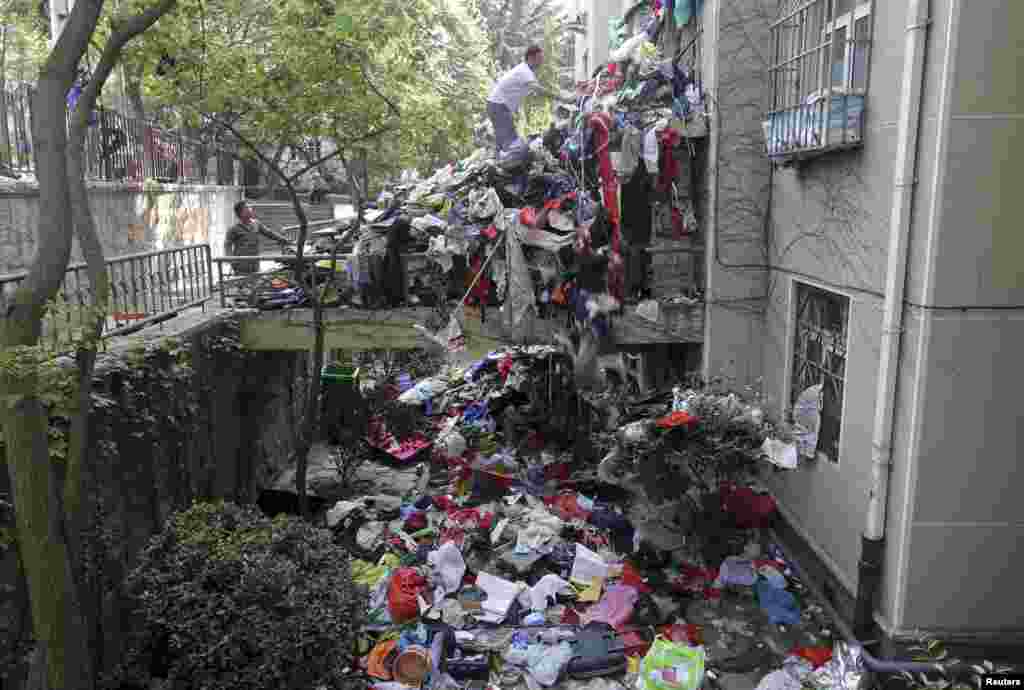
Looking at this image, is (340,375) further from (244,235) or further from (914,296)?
(914,296)

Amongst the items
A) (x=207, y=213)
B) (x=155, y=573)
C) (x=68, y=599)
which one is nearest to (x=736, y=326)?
(x=155, y=573)

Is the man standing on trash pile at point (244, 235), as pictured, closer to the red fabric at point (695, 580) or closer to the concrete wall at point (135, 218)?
the concrete wall at point (135, 218)

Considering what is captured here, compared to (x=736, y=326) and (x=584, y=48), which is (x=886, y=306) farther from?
(x=584, y=48)

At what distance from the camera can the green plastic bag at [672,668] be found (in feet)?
20.6

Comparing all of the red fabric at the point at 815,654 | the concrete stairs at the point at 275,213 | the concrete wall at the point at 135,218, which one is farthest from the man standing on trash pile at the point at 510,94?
the concrete stairs at the point at 275,213

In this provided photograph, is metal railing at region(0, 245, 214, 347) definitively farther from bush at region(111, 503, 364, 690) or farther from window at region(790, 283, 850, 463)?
window at region(790, 283, 850, 463)

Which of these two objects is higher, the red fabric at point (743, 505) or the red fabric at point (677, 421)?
the red fabric at point (677, 421)

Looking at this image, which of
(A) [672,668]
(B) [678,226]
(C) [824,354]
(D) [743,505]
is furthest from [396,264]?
(A) [672,668]

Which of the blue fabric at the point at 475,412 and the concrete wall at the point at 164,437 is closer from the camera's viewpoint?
the concrete wall at the point at 164,437

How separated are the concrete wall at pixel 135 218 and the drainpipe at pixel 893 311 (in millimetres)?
6855

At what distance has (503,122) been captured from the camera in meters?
10.4

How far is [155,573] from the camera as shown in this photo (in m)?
5.25

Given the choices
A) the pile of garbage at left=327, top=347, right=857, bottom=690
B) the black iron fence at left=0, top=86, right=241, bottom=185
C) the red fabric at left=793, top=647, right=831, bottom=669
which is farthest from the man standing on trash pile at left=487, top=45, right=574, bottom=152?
the red fabric at left=793, top=647, right=831, bottom=669

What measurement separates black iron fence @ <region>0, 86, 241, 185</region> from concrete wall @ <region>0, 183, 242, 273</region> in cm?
25
